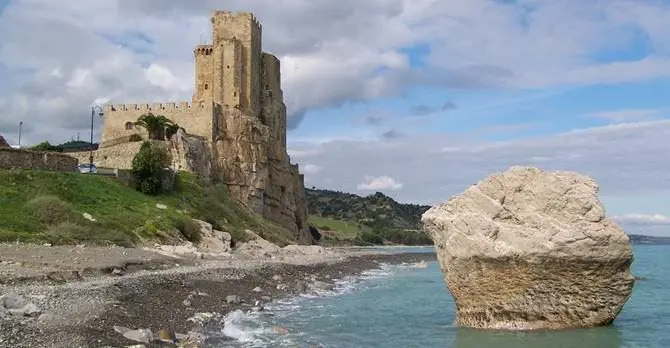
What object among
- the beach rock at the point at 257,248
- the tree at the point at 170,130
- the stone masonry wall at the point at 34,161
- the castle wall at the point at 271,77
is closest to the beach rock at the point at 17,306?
the stone masonry wall at the point at 34,161

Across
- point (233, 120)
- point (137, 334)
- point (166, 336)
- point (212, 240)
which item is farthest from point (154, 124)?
point (137, 334)

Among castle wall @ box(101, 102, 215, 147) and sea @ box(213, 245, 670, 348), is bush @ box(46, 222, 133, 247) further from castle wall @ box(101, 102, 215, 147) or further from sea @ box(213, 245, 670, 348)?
castle wall @ box(101, 102, 215, 147)

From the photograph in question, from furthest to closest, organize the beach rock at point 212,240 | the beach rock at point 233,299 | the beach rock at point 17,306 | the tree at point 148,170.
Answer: the tree at point 148,170 → the beach rock at point 212,240 → the beach rock at point 233,299 → the beach rock at point 17,306

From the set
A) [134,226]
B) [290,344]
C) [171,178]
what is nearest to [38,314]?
[290,344]

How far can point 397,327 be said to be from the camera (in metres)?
20.5

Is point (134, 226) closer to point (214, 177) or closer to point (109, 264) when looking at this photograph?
point (109, 264)

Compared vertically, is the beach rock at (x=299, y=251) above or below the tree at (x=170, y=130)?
below

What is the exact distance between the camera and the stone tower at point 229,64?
68.6 m

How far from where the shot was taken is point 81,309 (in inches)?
627

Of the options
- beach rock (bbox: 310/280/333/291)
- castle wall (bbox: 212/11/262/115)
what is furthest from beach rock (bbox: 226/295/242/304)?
castle wall (bbox: 212/11/262/115)

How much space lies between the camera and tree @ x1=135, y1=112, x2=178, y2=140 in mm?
61469

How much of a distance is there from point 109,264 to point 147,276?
194cm

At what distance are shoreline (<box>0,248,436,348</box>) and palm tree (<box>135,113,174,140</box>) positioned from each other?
30.8 metres

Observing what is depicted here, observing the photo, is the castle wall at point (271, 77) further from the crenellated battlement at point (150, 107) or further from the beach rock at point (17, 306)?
the beach rock at point (17, 306)
